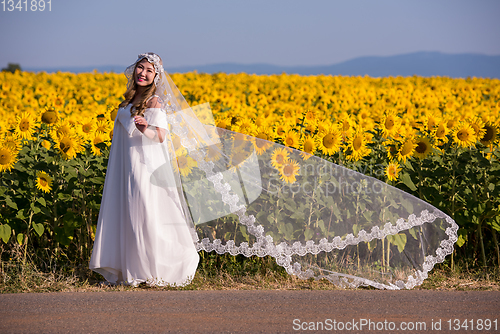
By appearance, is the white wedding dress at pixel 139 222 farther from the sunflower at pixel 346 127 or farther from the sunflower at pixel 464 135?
the sunflower at pixel 464 135

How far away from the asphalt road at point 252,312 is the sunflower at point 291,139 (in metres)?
1.76

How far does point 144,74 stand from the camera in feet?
15.8

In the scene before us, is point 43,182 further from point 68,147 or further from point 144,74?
point 144,74

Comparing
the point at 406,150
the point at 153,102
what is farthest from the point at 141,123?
the point at 406,150

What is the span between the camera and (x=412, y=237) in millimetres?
4750

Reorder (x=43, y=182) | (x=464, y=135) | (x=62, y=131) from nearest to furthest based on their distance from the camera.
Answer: (x=43, y=182)
(x=464, y=135)
(x=62, y=131)

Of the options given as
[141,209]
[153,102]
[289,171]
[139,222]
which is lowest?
[139,222]

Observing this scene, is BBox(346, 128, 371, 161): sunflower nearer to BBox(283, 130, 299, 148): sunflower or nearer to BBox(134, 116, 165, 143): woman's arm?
BBox(283, 130, 299, 148): sunflower

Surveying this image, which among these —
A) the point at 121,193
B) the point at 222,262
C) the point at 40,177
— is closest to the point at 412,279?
the point at 222,262

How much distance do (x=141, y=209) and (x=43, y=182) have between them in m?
1.38

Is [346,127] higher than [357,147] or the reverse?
higher

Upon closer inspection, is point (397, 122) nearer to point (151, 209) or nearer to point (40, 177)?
point (151, 209)

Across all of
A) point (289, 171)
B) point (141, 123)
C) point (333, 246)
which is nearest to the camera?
point (141, 123)

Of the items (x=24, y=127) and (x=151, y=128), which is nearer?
(x=151, y=128)
